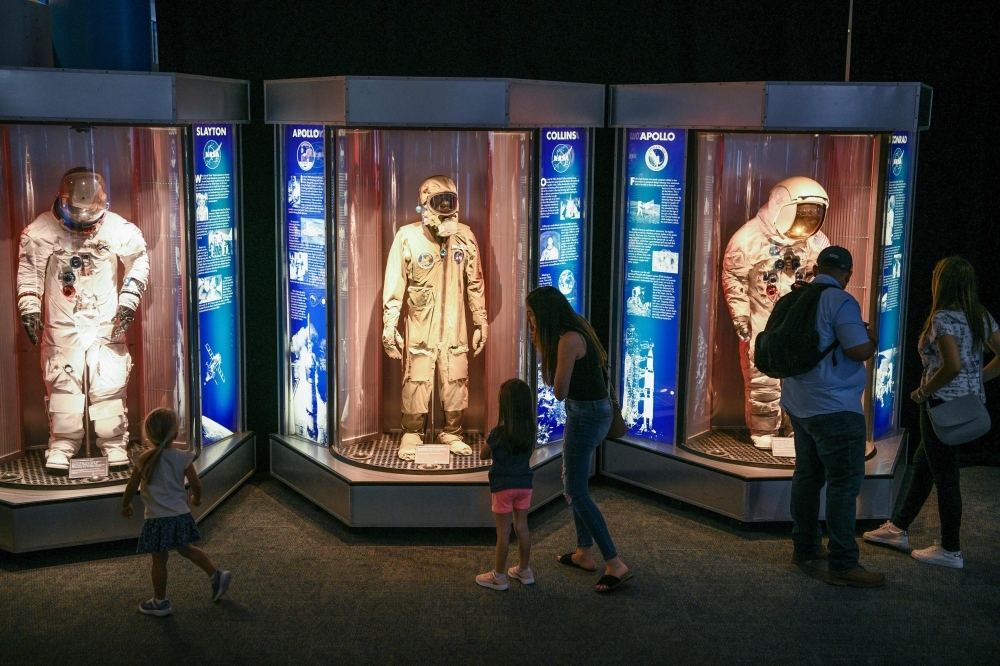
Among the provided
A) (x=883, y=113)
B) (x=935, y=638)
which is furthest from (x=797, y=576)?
(x=883, y=113)

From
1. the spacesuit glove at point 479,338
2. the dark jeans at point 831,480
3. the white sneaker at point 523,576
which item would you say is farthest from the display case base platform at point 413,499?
the dark jeans at point 831,480

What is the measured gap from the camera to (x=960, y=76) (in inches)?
248

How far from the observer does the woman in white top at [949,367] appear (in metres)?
4.74

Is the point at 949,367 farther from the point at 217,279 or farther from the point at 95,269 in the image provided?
the point at 95,269

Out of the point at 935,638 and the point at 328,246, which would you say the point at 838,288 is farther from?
the point at 328,246

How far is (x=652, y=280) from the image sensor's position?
576 centimetres

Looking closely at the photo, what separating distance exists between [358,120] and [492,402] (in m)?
1.67

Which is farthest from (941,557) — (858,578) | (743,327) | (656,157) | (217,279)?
(217,279)

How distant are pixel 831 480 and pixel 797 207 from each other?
4.85 feet

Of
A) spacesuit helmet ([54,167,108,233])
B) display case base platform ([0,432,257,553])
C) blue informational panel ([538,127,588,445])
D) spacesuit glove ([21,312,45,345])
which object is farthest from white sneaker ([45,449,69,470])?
blue informational panel ([538,127,588,445])

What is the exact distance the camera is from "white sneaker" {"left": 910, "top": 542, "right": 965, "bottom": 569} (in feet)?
16.2

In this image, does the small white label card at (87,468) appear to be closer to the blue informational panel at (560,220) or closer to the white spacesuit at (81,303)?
the white spacesuit at (81,303)

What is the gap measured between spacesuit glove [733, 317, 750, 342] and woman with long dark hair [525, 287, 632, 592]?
1361 millimetres

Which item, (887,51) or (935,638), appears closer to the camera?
(935,638)
